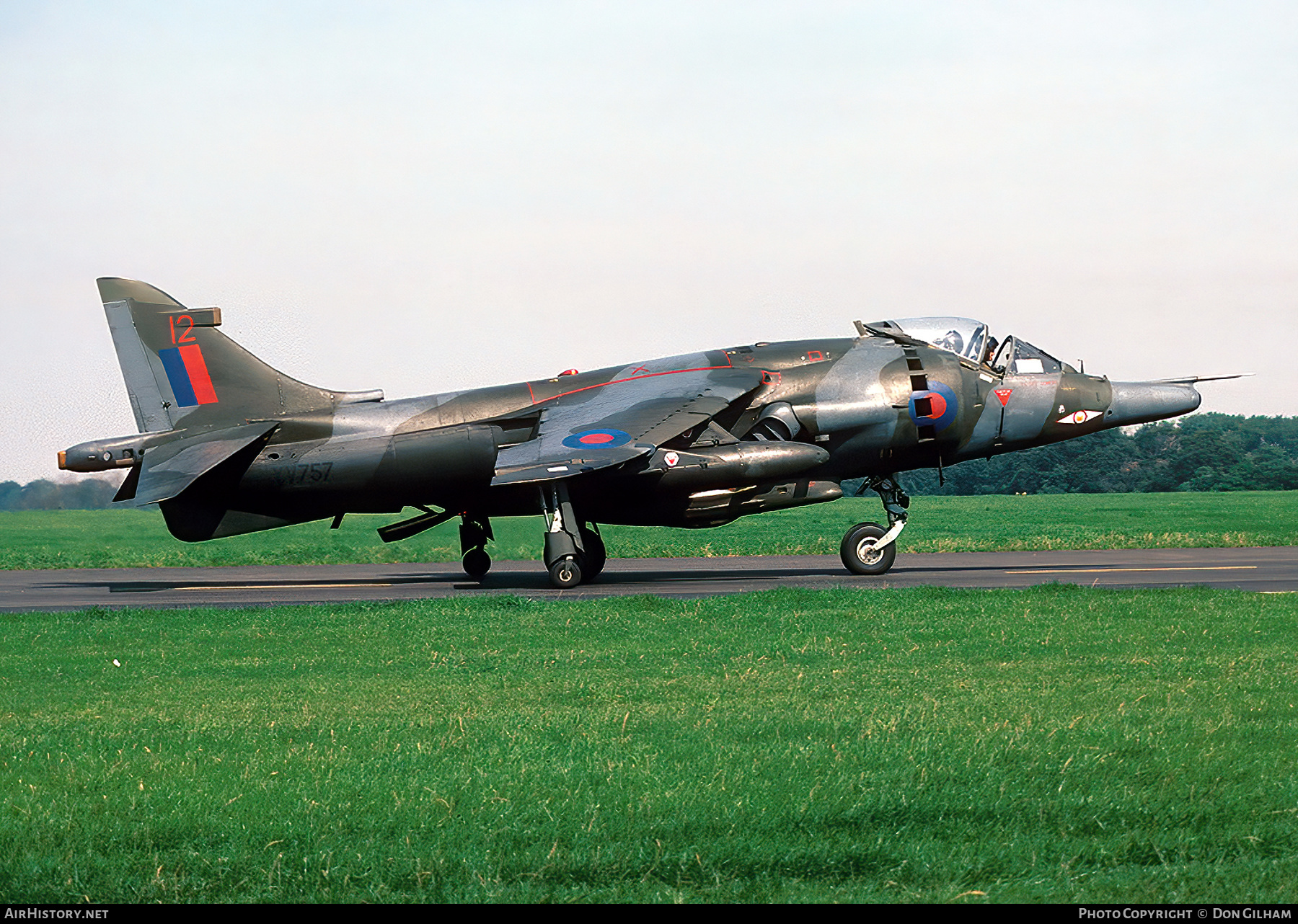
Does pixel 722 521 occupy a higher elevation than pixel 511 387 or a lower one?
lower

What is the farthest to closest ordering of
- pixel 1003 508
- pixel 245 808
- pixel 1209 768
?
pixel 1003 508 → pixel 1209 768 → pixel 245 808

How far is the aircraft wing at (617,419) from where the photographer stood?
64.7 ft

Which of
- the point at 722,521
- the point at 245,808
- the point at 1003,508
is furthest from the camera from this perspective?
the point at 1003,508

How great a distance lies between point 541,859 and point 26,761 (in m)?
3.79

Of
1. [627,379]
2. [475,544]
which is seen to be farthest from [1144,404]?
[475,544]

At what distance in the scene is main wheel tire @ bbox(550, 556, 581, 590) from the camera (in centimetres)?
2070

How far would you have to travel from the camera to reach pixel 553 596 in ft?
62.2

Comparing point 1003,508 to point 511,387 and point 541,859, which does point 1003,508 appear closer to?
point 511,387

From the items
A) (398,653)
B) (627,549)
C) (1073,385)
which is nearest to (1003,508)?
(627,549)

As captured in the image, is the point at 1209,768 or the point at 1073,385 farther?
the point at 1073,385

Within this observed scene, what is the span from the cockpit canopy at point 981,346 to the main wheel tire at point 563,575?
7.79m

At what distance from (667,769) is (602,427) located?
550 inches

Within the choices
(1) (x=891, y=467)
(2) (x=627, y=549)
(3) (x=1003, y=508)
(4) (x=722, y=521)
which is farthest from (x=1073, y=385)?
(3) (x=1003, y=508)

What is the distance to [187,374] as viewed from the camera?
22844 millimetres
